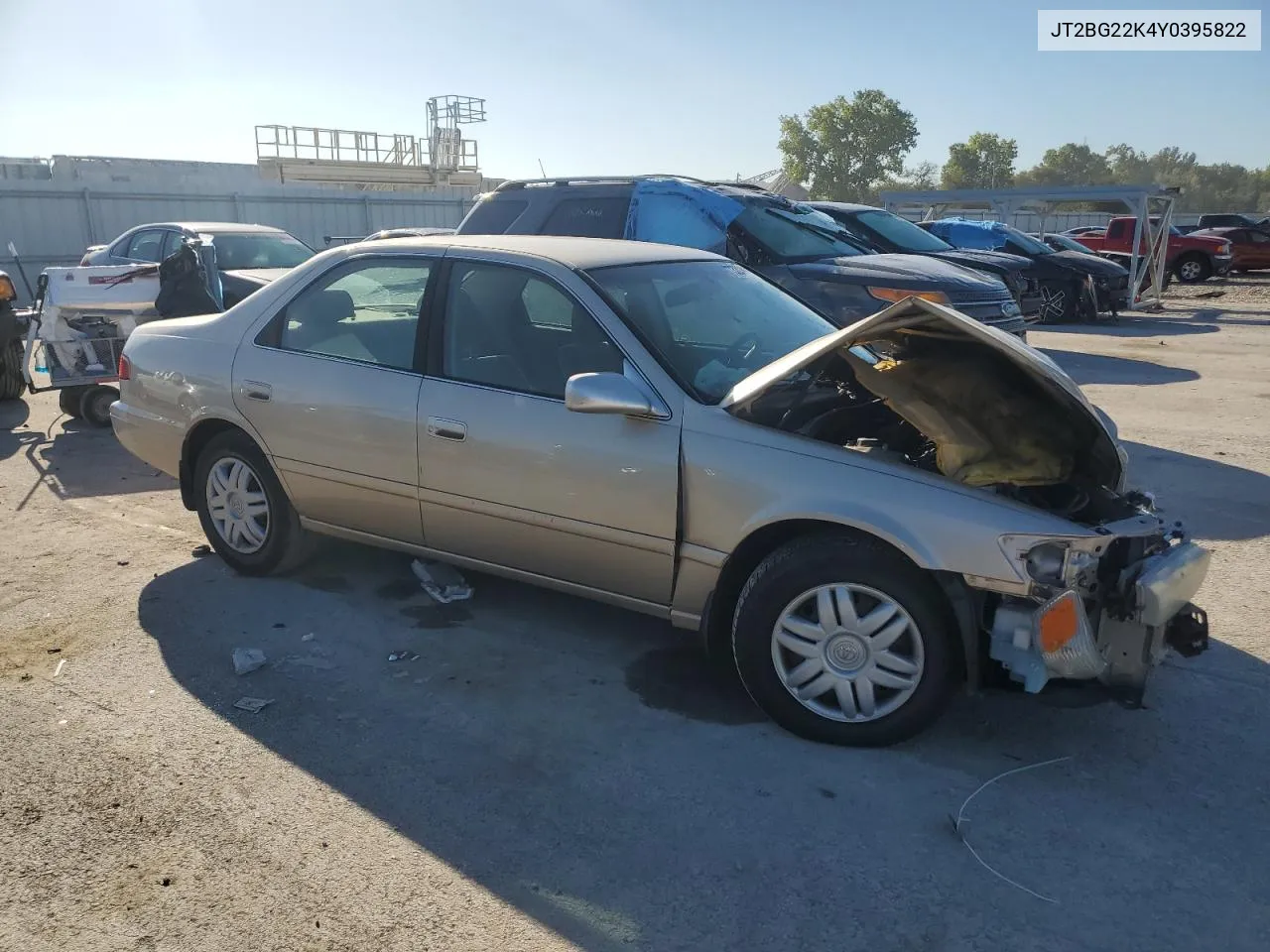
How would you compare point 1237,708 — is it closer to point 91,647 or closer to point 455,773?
point 455,773

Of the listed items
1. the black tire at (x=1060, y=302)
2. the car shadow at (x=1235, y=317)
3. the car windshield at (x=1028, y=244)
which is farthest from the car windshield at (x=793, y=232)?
the car shadow at (x=1235, y=317)

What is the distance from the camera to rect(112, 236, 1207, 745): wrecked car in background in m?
3.37

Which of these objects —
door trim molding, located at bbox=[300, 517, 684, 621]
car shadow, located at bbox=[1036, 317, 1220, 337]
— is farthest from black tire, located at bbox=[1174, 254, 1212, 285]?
door trim molding, located at bbox=[300, 517, 684, 621]

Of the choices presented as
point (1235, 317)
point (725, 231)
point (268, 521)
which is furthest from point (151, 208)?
point (1235, 317)

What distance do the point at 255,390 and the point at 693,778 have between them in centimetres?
286

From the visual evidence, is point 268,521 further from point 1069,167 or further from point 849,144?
point 1069,167

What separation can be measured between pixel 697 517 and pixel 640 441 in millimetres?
353

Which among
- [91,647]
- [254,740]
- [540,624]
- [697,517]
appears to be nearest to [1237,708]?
[697,517]

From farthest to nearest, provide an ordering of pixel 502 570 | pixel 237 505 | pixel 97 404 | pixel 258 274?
pixel 258 274, pixel 97 404, pixel 237 505, pixel 502 570

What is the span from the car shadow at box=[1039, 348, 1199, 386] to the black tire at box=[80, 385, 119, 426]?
9723mm

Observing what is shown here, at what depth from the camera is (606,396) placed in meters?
3.68

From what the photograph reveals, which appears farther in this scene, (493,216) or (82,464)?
(493,216)

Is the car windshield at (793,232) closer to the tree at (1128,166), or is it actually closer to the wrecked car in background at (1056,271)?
the wrecked car in background at (1056,271)

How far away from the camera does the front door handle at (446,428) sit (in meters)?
4.23
